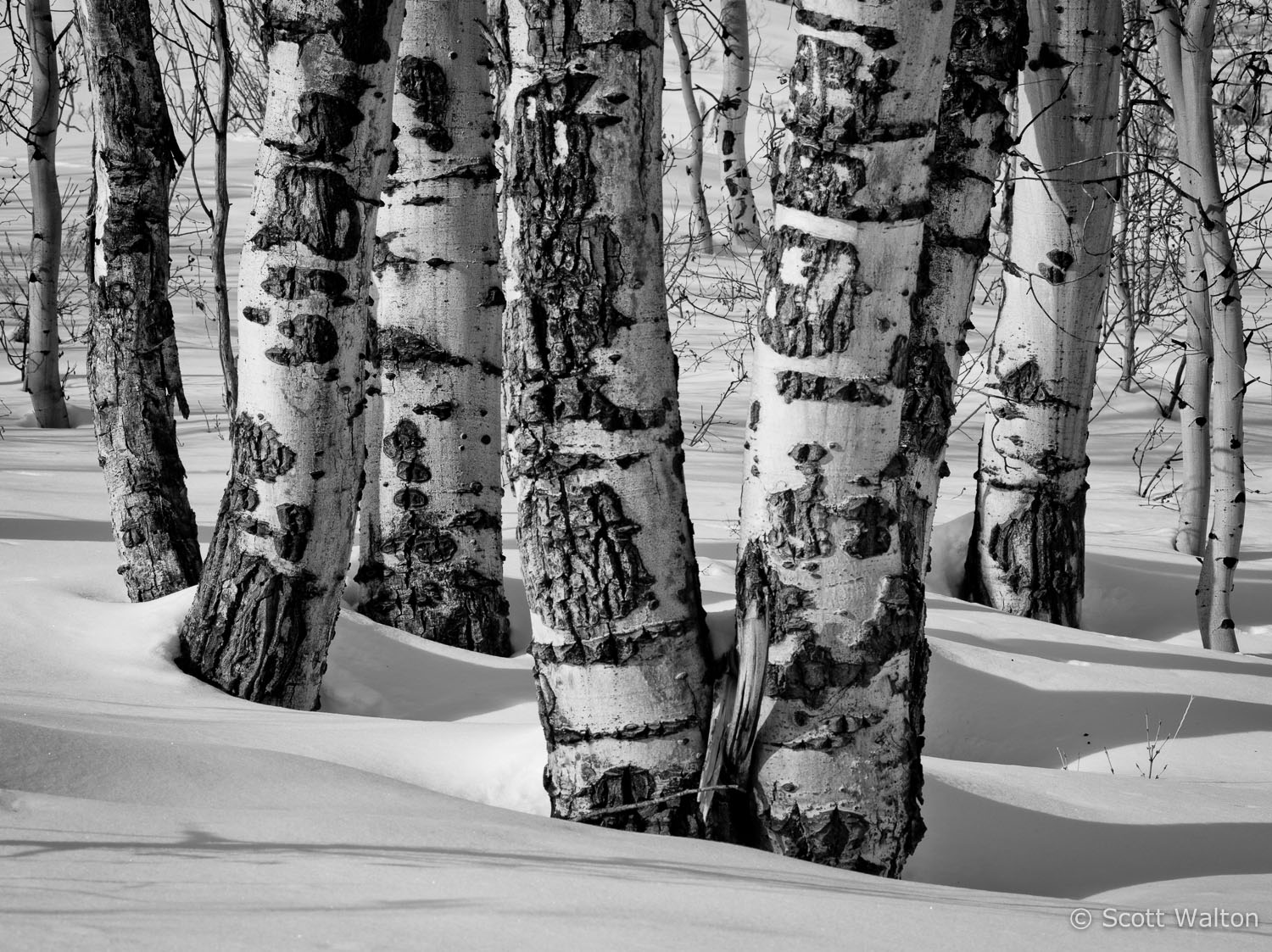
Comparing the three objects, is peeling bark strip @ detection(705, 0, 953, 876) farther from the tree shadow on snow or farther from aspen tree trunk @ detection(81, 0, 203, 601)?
aspen tree trunk @ detection(81, 0, 203, 601)

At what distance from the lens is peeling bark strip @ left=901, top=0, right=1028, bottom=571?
2953 mm

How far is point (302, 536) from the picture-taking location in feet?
10.2

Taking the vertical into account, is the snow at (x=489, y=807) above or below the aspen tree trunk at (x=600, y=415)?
below

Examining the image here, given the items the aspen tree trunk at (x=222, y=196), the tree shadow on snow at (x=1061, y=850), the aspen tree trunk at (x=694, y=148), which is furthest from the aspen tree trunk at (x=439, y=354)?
the aspen tree trunk at (x=694, y=148)

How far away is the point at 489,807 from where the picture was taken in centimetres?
203

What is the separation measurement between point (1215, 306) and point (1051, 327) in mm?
608

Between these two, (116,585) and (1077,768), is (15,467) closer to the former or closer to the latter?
(116,585)

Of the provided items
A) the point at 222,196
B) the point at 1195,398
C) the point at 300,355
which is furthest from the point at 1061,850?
the point at 222,196

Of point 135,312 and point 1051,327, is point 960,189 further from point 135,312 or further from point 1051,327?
point 135,312

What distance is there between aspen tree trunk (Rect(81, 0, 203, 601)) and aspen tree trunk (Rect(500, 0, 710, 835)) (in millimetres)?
2191

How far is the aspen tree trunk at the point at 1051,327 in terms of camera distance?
4410mm

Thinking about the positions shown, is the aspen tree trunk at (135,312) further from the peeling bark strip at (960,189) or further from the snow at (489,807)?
the peeling bark strip at (960,189)

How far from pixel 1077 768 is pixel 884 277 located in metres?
1.87

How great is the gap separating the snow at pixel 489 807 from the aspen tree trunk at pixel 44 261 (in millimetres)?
3606
